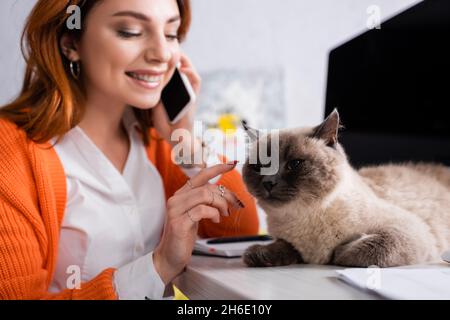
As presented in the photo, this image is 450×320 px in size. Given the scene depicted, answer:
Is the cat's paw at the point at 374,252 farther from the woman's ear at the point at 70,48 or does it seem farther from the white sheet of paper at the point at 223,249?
the woman's ear at the point at 70,48

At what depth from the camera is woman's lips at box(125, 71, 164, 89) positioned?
1284 mm

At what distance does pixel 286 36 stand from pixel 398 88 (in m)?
1.96

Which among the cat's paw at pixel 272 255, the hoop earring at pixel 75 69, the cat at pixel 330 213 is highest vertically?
the hoop earring at pixel 75 69

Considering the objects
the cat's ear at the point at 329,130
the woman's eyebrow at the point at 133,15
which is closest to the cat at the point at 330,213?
the cat's ear at the point at 329,130

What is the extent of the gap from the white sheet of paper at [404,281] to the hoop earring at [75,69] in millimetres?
1008

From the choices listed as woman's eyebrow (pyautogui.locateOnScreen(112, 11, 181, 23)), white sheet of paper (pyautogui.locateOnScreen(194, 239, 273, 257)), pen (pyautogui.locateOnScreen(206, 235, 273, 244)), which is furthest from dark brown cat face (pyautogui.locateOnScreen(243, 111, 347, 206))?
woman's eyebrow (pyautogui.locateOnScreen(112, 11, 181, 23))

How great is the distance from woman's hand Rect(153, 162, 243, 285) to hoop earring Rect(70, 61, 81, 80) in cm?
63

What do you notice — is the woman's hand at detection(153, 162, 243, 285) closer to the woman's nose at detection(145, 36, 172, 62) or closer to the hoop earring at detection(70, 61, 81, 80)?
the woman's nose at detection(145, 36, 172, 62)

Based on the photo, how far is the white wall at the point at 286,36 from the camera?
2934mm

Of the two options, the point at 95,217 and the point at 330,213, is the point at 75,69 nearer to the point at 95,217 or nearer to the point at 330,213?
the point at 95,217

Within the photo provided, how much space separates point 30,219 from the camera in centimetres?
105

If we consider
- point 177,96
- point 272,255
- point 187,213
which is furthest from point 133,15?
point 272,255
